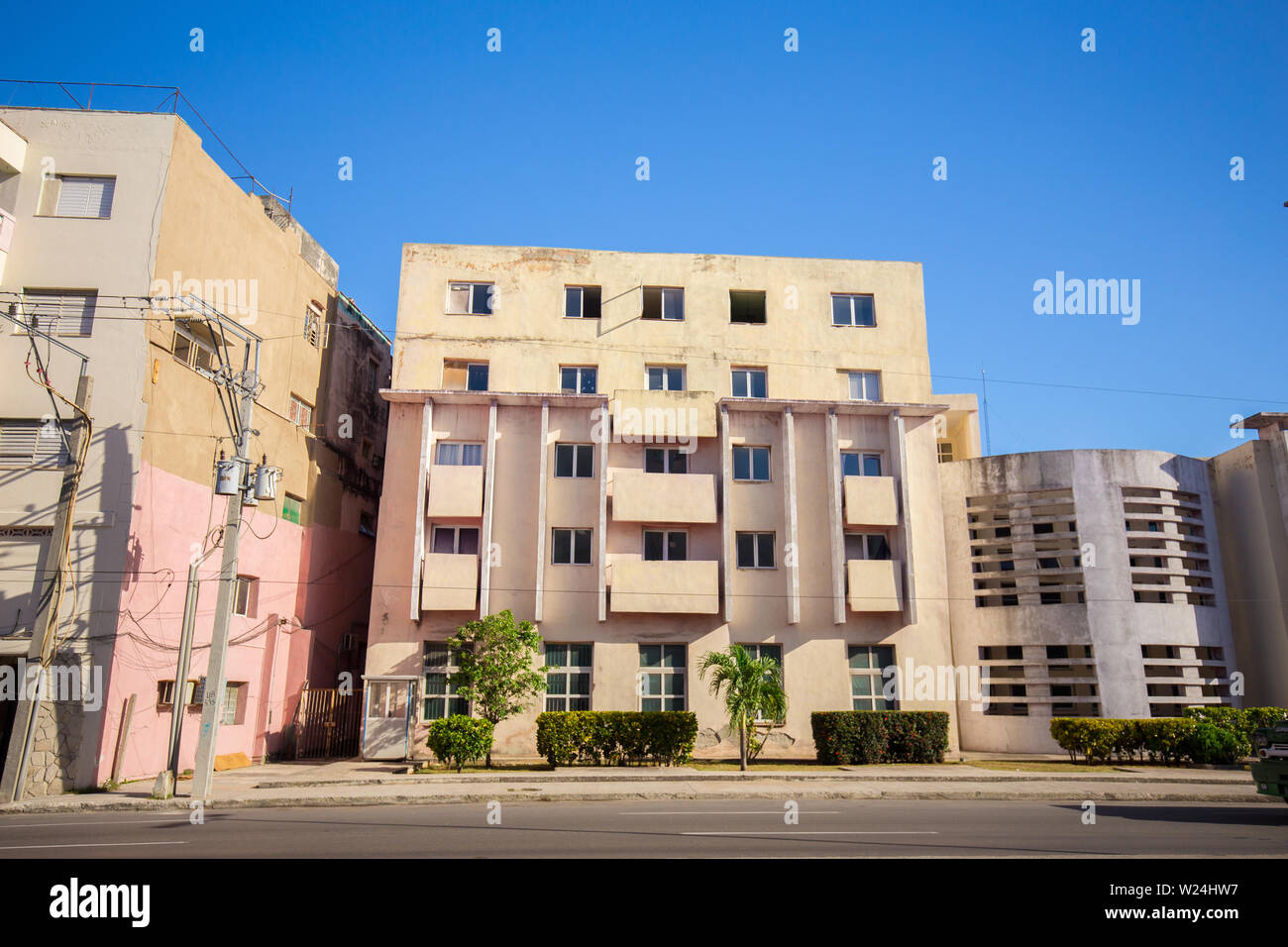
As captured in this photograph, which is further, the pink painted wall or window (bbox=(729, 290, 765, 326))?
window (bbox=(729, 290, 765, 326))

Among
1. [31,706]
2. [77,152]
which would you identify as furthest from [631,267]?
[31,706]

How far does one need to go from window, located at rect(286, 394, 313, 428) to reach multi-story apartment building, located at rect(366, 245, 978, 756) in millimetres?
3514

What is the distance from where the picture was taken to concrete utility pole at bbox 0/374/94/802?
1811 centimetres

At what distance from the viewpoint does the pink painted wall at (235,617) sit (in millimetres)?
21156

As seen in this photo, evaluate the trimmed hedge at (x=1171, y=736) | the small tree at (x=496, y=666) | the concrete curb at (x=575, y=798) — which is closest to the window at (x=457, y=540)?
the small tree at (x=496, y=666)

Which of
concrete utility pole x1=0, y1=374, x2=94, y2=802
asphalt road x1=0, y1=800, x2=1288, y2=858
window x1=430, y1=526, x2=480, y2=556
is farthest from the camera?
window x1=430, y1=526, x2=480, y2=556

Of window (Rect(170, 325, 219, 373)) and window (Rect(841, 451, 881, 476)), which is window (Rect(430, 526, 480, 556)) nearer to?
window (Rect(170, 325, 219, 373))

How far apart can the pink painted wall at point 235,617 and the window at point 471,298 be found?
9.25 metres

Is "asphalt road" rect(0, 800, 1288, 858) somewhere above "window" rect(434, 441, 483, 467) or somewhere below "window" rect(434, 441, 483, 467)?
below

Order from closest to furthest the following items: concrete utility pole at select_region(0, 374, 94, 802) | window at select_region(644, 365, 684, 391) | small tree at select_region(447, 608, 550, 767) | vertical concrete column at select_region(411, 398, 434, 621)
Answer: concrete utility pole at select_region(0, 374, 94, 802) → small tree at select_region(447, 608, 550, 767) → vertical concrete column at select_region(411, 398, 434, 621) → window at select_region(644, 365, 684, 391)

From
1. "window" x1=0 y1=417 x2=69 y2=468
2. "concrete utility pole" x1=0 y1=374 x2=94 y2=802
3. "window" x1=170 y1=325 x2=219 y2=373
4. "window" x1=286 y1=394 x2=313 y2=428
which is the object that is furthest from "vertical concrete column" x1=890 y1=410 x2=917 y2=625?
"window" x1=0 y1=417 x2=69 y2=468

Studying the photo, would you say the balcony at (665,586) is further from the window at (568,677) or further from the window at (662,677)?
the window at (568,677)

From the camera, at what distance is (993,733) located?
91.9ft

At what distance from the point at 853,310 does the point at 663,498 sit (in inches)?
417
